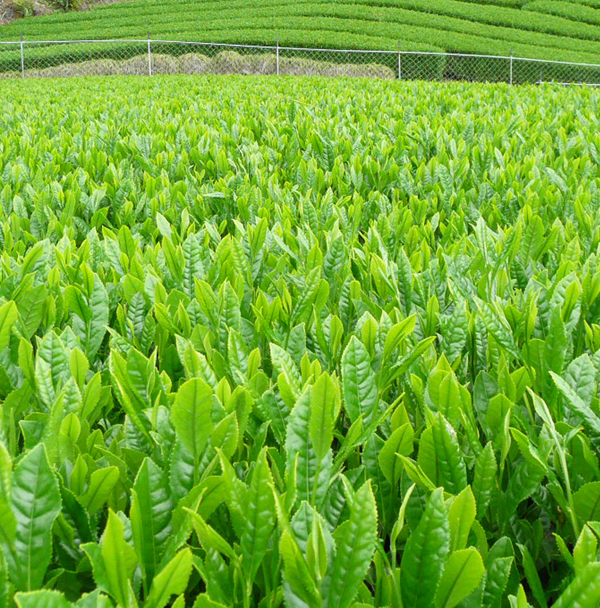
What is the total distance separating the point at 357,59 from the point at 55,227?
1083 inches

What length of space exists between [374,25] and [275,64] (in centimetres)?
827

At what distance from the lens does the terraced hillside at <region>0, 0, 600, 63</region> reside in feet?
94.4

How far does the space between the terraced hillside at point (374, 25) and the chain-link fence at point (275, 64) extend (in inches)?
42.7

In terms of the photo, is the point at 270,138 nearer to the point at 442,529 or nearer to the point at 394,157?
the point at 394,157

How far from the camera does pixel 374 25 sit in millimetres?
30859

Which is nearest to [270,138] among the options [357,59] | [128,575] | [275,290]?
[275,290]

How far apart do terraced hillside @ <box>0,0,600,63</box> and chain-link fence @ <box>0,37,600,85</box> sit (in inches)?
42.7

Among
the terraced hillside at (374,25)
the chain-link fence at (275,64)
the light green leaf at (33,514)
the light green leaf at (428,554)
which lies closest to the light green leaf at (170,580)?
the light green leaf at (33,514)

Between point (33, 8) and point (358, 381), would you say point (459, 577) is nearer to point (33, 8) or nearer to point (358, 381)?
point (358, 381)

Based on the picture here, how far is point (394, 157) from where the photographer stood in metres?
3.68

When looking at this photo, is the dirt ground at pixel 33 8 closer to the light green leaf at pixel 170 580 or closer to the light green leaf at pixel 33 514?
the light green leaf at pixel 33 514

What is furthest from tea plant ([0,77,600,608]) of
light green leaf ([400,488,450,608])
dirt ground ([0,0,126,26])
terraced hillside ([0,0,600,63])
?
dirt ground ([0,0,126,26])

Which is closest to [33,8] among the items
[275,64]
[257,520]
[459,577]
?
[275,64]

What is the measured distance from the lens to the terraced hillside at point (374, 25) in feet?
94.4
